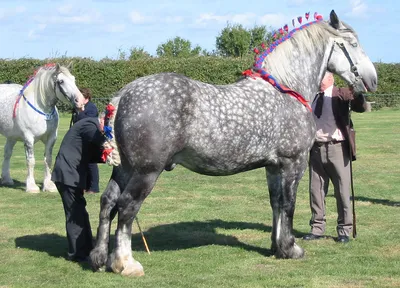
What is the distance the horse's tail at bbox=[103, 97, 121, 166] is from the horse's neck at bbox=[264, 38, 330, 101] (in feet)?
6.23

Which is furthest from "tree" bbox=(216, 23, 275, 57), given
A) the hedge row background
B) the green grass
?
the green grass

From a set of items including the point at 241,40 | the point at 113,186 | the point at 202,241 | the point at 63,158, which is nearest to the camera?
the point at 113,186

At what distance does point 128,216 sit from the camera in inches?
271

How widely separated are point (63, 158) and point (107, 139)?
43.8 inches

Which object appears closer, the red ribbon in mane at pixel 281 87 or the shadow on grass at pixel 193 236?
the red ribbon in mane at pixel 281 87

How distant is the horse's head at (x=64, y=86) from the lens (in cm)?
1227

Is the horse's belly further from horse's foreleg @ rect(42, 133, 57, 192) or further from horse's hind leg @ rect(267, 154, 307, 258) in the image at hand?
horse's foreleg @ rect(42, 133, 57, 192)

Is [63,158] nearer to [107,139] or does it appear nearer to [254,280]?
[107,139]

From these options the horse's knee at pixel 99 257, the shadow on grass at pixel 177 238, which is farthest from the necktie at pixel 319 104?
the horse's knee at pixel 99 257

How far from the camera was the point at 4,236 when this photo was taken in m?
9.34

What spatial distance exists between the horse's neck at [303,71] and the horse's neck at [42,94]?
625cm

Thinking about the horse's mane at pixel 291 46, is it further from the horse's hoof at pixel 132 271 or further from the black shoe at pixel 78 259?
the black shoe at pixel 78 259

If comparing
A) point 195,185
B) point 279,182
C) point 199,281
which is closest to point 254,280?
point 199,281

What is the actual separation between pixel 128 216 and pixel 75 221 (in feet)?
3.89
